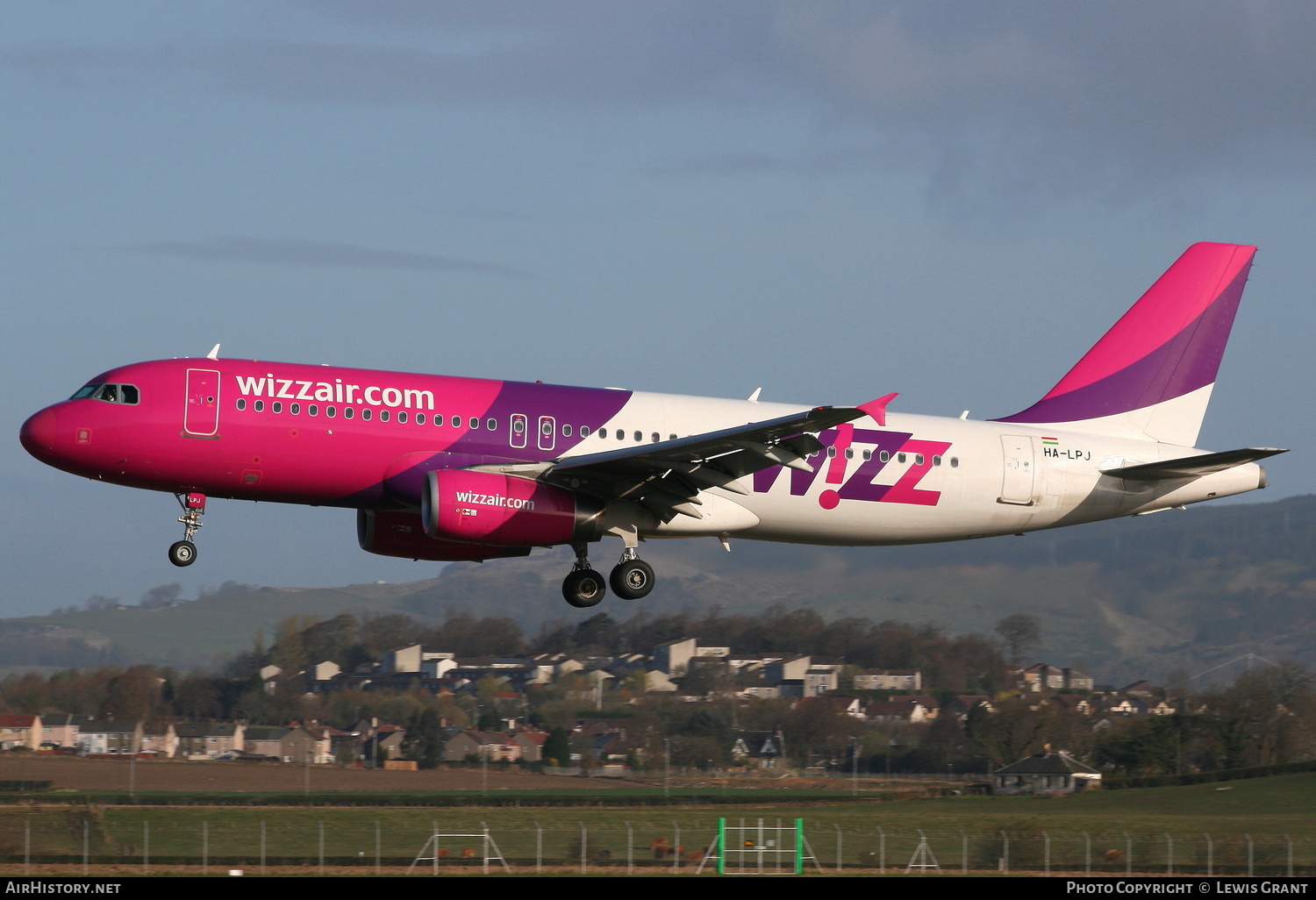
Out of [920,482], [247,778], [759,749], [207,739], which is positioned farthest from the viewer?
[759,749]

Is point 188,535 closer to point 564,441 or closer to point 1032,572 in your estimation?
point 564,441

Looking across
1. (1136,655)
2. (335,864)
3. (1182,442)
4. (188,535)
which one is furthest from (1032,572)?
(188,535)

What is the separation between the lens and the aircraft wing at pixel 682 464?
29.9 metres

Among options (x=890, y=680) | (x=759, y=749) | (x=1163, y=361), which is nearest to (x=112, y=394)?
(x=1163, y=361)

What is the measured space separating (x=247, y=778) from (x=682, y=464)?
1249 inches

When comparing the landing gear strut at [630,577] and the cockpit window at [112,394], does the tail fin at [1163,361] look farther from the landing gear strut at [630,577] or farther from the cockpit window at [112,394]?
the cockpit window at [112,394]

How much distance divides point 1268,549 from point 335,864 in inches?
3600

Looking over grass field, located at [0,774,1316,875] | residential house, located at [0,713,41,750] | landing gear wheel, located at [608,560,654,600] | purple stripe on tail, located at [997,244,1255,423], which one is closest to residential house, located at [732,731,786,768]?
grass field, located at [0,774,1316,875]

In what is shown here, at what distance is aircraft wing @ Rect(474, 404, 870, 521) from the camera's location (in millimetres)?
29891

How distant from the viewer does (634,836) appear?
43812 millimetres

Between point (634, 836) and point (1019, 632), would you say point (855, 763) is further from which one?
point (634, 836)

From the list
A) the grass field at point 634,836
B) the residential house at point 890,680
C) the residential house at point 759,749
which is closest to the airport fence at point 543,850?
the grass field at point 634,836

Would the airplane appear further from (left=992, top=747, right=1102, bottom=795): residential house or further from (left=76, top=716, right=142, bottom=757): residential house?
(left=76, top=716, right=142, bottom=757): residential house

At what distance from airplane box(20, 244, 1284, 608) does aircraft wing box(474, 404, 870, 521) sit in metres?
0.05
